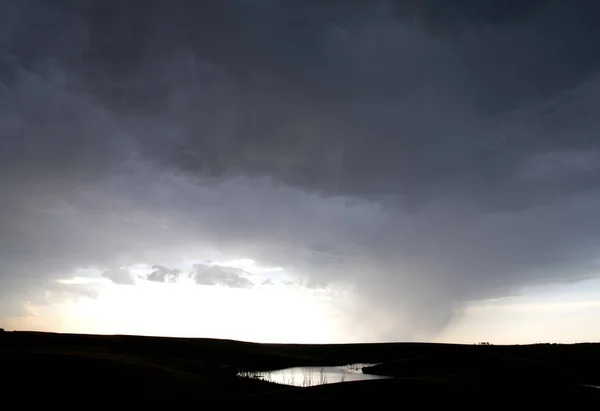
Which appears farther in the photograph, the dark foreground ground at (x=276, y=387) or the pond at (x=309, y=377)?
the pond at (x=309, y=377)

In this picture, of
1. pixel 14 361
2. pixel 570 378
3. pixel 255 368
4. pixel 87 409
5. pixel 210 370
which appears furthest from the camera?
pixel 255 368

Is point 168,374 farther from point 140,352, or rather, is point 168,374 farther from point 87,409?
point 140,352

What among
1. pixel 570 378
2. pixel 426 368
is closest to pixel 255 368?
pixel 426 368

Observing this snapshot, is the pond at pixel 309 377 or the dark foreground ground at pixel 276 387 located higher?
the dark foreground ground at pixel 276 387

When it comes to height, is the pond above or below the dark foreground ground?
below

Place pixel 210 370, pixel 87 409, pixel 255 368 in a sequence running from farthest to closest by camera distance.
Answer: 1. pixel 255 368
2. pixel 210 370
3. pixel 87 409

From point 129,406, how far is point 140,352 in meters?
42.9

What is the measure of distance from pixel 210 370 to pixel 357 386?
23.0 metres

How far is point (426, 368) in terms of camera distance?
50.6m

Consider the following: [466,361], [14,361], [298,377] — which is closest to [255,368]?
[298,377]

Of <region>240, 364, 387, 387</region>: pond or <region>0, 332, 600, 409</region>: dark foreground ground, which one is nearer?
<region>0, 332, 600, 409</region>: dark foreground ground

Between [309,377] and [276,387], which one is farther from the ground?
[276,387]

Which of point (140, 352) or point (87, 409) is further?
point (140, 352)

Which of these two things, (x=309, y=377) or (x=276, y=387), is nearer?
(x=276, y=387)
